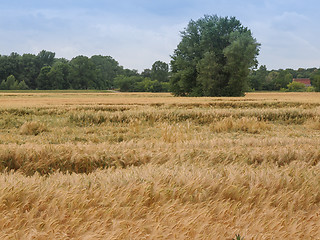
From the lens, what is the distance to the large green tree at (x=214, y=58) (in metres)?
41.1

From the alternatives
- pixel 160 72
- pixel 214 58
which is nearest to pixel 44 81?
pixel 160 72

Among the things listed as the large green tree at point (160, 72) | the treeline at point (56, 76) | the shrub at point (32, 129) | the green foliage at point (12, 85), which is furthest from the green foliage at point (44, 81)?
the shrub at point (32, 129)

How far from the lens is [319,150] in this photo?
5.61 meters

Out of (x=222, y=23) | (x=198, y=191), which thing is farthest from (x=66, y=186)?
(x=222, y=23)

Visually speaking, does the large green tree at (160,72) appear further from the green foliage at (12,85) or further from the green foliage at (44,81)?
the green foliage at (12,85)

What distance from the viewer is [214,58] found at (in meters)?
43.1

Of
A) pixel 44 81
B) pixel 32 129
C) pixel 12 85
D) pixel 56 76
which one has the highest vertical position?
pixel 56 76

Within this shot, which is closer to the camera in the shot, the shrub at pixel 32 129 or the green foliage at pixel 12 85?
the shrub at pixel 32 129

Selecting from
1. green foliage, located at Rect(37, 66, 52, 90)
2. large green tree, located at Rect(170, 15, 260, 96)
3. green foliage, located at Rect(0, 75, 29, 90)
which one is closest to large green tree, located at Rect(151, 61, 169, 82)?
green foliage, located at Rect(37, 66, 52, 90)

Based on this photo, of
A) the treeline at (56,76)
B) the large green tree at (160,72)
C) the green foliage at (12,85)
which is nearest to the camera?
the green foliage at (12,85)

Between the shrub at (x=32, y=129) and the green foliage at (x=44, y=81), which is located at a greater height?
the green foliage at (x=44, y=81)

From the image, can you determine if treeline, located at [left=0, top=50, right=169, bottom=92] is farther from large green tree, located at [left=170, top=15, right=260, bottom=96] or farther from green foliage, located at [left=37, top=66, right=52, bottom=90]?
large green tree, located at [left=170, top=15, right=260, bottom=96]

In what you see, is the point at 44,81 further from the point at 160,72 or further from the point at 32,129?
the point at 32,129

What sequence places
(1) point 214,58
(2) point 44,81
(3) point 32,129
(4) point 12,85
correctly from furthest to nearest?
1. (2) point 44,81
2. (4) point 12,85
3. (1) point 214,58
4. (3) point 32,129
